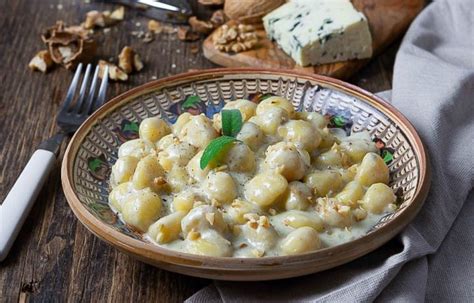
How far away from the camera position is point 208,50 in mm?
2465

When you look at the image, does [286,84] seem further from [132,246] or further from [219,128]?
[132,246]

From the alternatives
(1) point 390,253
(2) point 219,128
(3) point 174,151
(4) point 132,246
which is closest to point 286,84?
(2) point 219,128

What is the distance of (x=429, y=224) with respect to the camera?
163cm

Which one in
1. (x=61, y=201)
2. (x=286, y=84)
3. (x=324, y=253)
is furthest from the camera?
(x=286, y=84)

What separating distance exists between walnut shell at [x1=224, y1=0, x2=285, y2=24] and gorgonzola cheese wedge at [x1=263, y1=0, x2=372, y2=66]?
107 millimetres

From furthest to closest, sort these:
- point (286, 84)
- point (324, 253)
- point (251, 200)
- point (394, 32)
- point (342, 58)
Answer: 1. point (394, 32)
2. point (342, 58)
3. point (286, 84)
4. point (251, 200)
5. point (324, 253)

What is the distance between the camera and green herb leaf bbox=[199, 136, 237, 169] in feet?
5.11

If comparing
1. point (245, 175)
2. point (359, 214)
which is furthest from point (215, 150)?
point (359, 214)

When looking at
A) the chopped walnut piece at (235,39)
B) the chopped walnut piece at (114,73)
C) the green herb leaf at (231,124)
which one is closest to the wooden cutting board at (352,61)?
the chopped walnut piece at (235,39)

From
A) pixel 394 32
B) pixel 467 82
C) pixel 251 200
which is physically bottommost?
pixel 394 32

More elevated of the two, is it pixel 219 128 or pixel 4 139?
pixel 219 128

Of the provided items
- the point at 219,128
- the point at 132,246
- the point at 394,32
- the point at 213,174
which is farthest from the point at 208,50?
the point at 132,246

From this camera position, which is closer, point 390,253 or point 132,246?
point 132,246

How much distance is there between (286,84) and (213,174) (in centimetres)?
50
